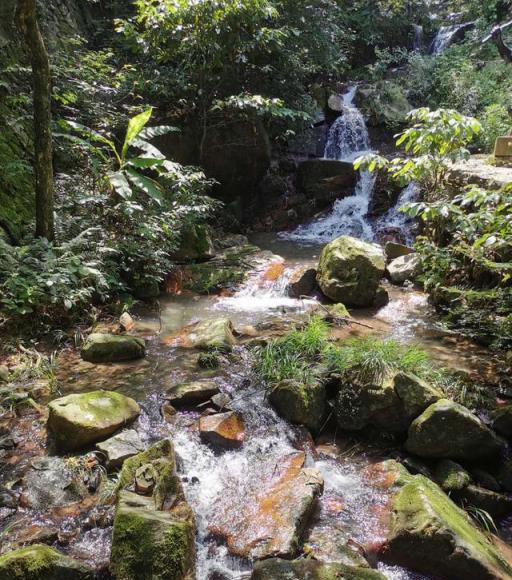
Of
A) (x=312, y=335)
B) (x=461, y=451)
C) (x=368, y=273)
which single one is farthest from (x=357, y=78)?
(x=461, y=451)

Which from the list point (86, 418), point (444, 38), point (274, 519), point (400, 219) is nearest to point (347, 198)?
point (400, 219)

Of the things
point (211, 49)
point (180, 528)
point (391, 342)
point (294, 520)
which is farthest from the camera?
point (211, 49)

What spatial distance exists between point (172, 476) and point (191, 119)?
9.86m

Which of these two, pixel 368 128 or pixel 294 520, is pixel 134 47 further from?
pixel 294 520

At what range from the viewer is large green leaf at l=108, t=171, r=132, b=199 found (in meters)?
6.34

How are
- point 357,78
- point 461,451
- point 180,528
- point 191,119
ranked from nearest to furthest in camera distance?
point 180,528
point 461,451
point 191,119
point 357,78

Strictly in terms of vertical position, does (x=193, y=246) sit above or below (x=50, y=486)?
above

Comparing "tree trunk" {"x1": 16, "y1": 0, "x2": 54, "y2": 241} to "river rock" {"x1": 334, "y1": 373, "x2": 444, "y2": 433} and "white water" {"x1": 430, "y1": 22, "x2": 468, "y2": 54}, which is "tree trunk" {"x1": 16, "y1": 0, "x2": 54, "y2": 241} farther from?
"white water" {"x1": 430, "y1": 22, "x2": 468, "y2": 54}

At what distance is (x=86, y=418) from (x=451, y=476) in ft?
10.2

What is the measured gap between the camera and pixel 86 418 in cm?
374

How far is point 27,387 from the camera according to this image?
14.7 ft

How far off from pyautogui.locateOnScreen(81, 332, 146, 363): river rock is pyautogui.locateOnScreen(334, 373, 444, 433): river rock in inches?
96.9

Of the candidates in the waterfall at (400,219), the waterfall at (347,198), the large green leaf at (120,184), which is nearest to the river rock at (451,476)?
the large green leaf at (120,184)

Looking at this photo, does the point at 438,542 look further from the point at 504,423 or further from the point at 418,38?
the point at 418,38
